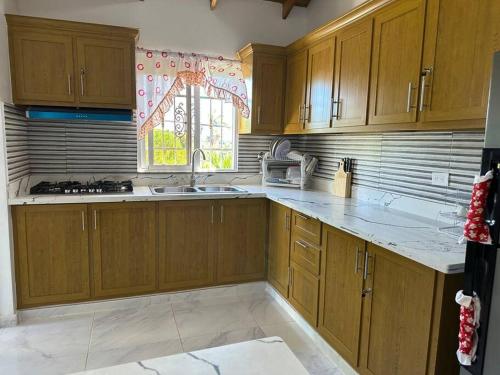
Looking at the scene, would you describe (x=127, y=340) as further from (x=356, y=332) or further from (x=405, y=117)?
(x=405, y=117)

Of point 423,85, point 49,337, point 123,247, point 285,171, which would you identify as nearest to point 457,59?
point 423,85

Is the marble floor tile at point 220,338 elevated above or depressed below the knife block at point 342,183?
below

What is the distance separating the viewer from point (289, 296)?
9.17 ft

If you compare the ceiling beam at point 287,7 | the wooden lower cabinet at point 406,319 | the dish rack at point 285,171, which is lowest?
the wooden lower cabinet at point 406,319

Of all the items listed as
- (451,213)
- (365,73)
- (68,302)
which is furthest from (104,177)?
(451,213)

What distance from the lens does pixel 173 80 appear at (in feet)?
10.6

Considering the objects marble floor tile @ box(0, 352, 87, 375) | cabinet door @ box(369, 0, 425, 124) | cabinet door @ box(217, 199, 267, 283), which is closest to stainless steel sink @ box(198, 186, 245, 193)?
cabinet door @ box(217, 199, 267, 283)

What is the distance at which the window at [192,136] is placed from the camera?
3396 millimetres

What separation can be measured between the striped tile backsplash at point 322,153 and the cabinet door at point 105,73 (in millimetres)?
405

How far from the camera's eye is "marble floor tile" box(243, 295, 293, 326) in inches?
108

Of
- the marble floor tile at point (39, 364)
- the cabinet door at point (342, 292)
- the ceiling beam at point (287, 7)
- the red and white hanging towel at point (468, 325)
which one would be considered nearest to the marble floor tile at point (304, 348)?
the cabinet door at point (342, 292)

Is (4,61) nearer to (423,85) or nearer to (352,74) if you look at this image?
(352,74)

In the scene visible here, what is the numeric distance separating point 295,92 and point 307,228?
1.31 meters

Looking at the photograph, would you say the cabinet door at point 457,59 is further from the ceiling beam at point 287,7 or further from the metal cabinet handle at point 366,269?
the ceiling beam at point 287,7
